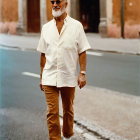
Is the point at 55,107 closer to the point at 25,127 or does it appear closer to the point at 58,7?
the point at 58,7

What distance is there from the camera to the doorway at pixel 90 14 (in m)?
29.0

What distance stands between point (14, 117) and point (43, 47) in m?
2.36

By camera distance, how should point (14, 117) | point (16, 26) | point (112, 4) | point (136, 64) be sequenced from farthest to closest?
point (16, 26)
point (112, 4)
point (136, 64)
point (14, 117)

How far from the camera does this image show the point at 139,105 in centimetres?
712

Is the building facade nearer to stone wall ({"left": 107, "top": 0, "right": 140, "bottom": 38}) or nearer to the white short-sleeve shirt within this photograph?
stone wall ({"left": 107, "top": 0, "right": 140, "bottom": 38})

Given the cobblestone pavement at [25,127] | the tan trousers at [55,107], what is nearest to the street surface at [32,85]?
the cobblestone pavement at [25,127]

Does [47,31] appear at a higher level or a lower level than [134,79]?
higher

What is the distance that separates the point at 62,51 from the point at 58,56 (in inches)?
2.8

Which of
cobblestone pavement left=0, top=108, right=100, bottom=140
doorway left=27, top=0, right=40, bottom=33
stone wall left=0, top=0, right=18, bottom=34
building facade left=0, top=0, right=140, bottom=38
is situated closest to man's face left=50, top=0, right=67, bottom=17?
cobblestone pavement left=0, top=108, right=100, bottom=140

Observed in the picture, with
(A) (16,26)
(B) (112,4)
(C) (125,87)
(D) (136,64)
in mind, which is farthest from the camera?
(A) (16,26)

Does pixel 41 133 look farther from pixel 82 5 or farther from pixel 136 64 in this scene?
pixel 82 5

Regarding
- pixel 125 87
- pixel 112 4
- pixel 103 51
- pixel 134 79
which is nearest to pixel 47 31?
pixel 125 87

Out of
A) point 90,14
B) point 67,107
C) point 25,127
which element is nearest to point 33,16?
point 90,14

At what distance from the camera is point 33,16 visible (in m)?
31.8
